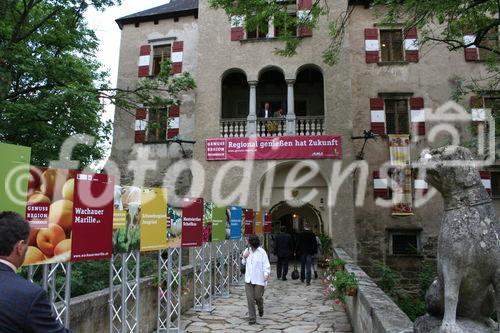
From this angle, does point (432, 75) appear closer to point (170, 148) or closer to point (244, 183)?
point (244, 183)

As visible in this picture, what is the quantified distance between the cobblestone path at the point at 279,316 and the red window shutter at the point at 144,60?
486 inches

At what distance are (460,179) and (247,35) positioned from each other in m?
16.8

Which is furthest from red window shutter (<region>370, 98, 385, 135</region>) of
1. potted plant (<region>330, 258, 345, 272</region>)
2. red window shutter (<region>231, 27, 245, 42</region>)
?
potted plant (<region>330, 258, 345, 272</region>)

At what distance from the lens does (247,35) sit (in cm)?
1872

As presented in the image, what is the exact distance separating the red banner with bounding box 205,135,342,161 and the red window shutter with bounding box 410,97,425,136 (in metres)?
3.75

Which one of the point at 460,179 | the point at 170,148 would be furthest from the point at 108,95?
the point at 460,179

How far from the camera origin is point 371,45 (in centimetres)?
1869

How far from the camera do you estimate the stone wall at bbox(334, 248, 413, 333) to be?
13.2ft

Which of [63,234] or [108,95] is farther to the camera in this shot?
[108,95]

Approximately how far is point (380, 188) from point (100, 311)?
1419cm

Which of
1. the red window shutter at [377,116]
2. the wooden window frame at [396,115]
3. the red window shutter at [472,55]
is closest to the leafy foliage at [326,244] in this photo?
the red window shutter at [377,116]

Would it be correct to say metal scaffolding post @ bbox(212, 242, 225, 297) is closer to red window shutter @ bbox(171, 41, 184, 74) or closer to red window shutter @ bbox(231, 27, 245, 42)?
red window shutter @ bbox(231, 27, 245, 42)

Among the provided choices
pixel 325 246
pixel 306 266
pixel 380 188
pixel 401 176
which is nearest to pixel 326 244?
pixel 325 246

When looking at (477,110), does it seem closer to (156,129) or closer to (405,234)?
(405,234)
